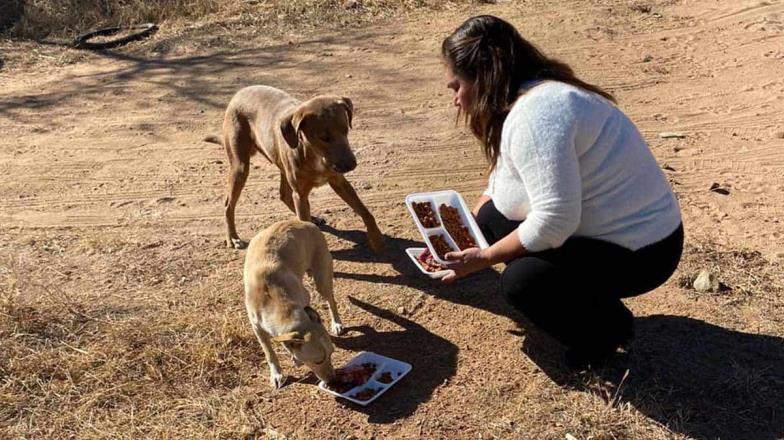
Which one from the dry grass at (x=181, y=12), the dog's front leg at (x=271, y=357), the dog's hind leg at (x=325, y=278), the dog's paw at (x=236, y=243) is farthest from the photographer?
the dry grass at (x=181, y=12)

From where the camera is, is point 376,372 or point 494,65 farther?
point 376,372

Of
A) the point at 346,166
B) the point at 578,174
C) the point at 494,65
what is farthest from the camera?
the point at 346,166

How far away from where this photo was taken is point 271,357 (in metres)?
3.95

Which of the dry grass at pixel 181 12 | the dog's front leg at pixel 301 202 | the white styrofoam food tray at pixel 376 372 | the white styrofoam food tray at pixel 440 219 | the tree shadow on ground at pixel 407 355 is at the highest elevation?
the dry grass at pixel 181 12

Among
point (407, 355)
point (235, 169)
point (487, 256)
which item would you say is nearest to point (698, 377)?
point (487, 256)

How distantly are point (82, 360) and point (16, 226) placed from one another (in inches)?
95.5

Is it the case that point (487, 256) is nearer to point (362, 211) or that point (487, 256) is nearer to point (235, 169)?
point (362, 211)

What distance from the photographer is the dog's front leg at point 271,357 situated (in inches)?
154

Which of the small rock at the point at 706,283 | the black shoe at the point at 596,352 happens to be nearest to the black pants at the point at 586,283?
the black shoe at the point at 596,352

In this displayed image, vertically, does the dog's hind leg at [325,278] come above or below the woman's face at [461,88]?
below

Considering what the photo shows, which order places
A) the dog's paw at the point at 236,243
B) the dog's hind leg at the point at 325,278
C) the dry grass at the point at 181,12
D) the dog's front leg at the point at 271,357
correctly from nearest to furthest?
the dog's front leg at the point at 271,357 < the dog's hind leg at the point at 325,278 < the dog's paw at the point at 236,243 < the dry grass at the point at 181,12

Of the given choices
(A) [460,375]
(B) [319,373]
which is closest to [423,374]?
(A) [460,375]

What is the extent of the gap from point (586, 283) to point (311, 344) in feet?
4.52

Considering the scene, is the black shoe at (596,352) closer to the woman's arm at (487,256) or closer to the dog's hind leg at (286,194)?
the woman's arm at (487,256)
